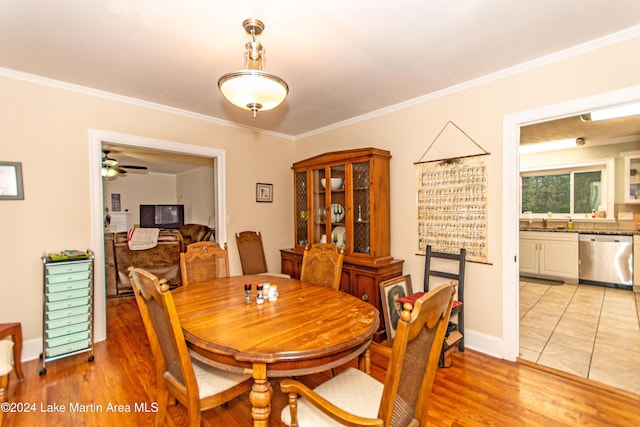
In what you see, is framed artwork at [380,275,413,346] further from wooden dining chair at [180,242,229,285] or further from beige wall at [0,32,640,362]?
wooden dining chair at [180,242,229,285]

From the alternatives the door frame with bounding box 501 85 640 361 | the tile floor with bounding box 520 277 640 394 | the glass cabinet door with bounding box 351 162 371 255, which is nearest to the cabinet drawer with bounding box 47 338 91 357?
the glass cabinet door with bounding box 351 162 371 255

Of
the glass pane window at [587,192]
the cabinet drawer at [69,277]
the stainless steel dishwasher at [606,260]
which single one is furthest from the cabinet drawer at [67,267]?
the glass pane window at [587,192]

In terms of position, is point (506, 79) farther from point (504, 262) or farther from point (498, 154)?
point (504, 262)

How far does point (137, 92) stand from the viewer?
9.23ft

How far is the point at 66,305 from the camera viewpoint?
2459mm

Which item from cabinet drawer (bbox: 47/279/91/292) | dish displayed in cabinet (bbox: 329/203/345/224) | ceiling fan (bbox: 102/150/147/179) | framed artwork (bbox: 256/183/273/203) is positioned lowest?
cabinet drawer (bbox: 47/279/91/292)

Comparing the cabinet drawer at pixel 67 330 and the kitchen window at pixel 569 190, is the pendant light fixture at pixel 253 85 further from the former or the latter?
the kitchen window at pixel 569 190

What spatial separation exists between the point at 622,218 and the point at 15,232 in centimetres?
765

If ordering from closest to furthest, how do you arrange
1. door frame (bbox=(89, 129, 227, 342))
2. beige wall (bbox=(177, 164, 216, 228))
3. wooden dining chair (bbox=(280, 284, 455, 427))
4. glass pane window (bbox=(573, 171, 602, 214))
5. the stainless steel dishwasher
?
wooden dining chair (bbox=(280, 284, 455, 427))
door frame (bbox=(89, 129, 227, 342))
the stainless steel dishwasher
glass pane window (bbox=(573, 171, 602, 214))
beige wall (bbox=(177, 164, 216, 228))

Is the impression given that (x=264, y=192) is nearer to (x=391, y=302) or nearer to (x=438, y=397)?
(x=391, y=302)

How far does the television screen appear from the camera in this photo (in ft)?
25.6

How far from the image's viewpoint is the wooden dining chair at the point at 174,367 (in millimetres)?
1261

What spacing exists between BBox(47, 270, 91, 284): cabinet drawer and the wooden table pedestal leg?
2177mm

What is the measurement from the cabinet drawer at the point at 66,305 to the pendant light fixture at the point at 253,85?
2208 mm
